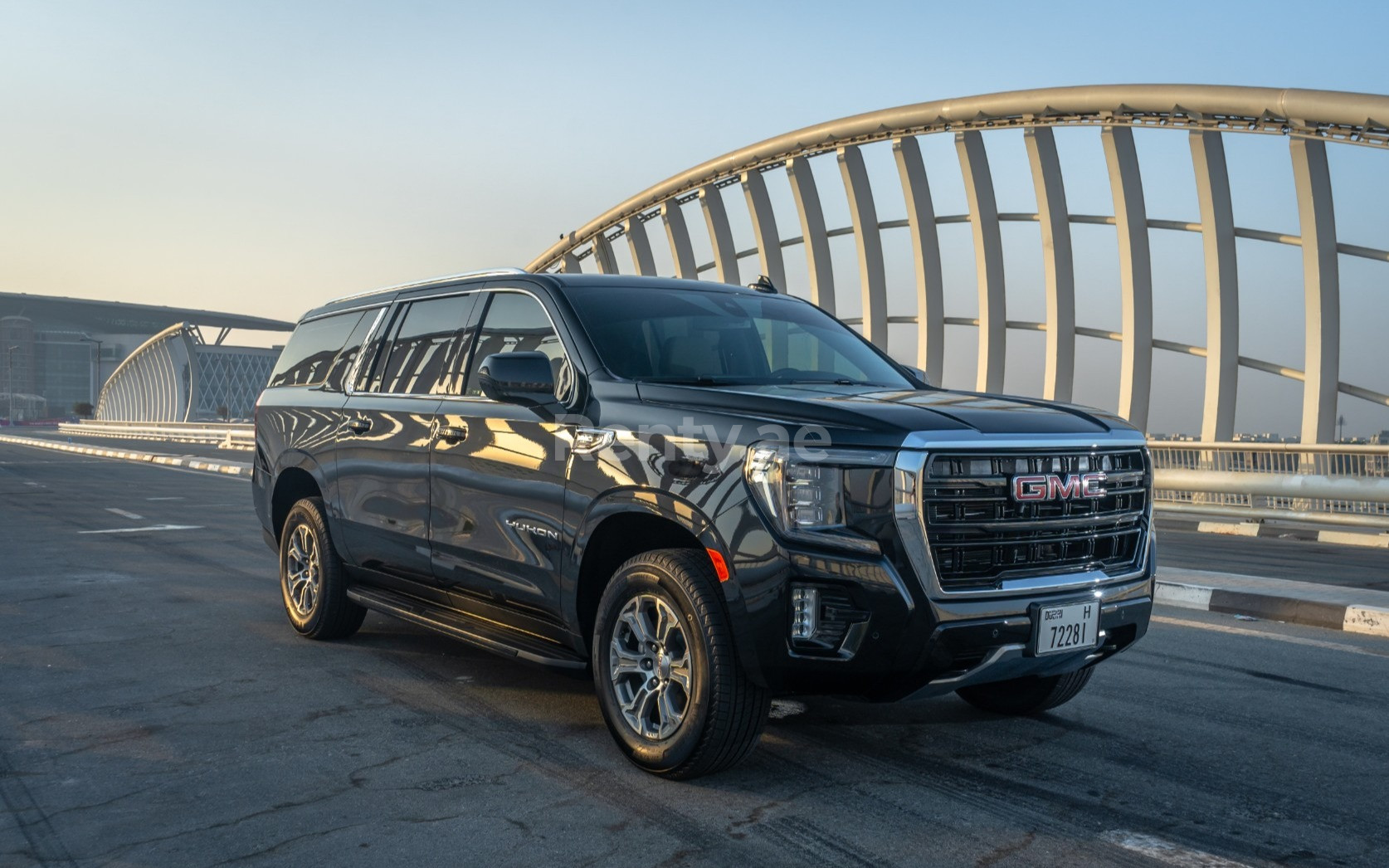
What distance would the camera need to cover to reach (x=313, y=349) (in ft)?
24.5

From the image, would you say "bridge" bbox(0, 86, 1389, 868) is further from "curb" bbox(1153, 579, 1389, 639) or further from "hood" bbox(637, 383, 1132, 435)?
"hood" bbox(637, 383, 1132, 435)

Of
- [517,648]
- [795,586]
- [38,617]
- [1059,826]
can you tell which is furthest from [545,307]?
[38,617]

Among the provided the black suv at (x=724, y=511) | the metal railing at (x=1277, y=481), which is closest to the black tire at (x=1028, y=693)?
the black suv at (x=724, y=511)

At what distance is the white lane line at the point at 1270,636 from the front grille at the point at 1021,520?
10.3 ft

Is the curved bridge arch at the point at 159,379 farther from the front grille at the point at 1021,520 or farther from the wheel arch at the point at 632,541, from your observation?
the front grille at the point at 1021,520

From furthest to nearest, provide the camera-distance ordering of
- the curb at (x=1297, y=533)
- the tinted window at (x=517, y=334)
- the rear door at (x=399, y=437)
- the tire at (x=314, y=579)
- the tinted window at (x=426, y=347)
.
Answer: the curb at (x=1297, y=533), the tire at (x=314, y=579), the tinted window at (x=426, y=347), the rear door at (x=399, y=437), the tinted window at (x=517, y=334)

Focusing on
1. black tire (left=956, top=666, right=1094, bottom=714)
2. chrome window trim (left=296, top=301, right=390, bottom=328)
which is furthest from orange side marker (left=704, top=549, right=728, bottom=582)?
chrome window trim (left=296, top=301, right=390, bottom=328)

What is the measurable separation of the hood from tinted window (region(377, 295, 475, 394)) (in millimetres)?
1582

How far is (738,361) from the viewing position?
532cm

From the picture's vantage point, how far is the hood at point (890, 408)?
405 cm

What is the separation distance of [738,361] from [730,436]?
124 centimetres

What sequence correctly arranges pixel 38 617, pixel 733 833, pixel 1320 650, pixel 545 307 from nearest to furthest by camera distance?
pixel 733 833, pixel 545 307, pixel 1320 650, pixel 38 617

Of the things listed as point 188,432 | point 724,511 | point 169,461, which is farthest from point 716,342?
point 188,432

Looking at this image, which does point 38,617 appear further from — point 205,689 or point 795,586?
point 795,586
